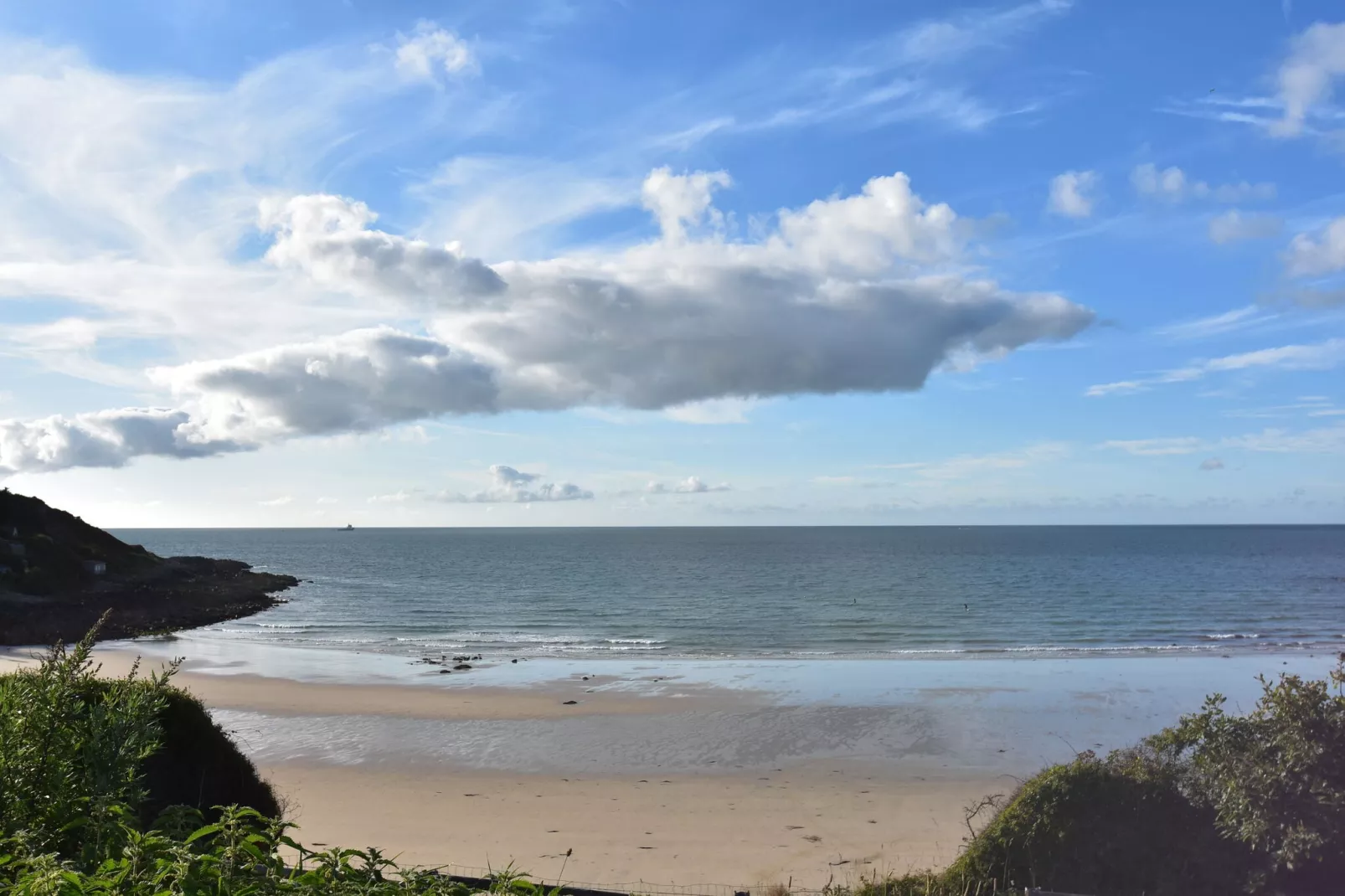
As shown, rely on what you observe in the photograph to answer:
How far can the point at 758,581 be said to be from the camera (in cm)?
9200

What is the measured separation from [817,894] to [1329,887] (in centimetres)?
588

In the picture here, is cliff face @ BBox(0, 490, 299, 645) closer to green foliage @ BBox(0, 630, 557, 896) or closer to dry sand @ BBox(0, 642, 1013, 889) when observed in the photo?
dry sand @ BBox(0, 642, 1013, 889)

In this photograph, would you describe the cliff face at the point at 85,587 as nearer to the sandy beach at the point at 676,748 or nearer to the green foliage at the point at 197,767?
the sandy beach at the point at 676,748

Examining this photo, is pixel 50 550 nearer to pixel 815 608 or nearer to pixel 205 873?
pixel 815 608

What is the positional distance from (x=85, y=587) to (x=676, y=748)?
52.4 metres

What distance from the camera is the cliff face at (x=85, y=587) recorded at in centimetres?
4859

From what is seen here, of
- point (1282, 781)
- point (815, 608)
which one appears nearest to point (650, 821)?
point (1282, 781)

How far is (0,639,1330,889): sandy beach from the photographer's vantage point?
1683 cm

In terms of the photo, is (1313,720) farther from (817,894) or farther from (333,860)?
(333,860)

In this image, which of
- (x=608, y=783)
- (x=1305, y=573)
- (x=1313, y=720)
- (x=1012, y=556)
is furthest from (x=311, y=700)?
(x=1012, y=556)

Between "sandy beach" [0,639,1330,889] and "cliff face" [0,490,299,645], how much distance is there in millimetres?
9306

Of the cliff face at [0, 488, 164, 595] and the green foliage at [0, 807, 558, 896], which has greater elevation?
the green foliage at [0, 807, 558, 896]

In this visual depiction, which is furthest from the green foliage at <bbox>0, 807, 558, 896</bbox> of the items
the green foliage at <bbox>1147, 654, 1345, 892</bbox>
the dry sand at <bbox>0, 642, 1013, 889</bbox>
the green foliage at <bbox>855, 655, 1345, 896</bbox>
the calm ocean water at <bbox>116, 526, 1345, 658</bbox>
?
the calm ocean water at <bbox>116, 526, 1345, 658</bbox>

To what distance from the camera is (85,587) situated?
5903 centimetres
